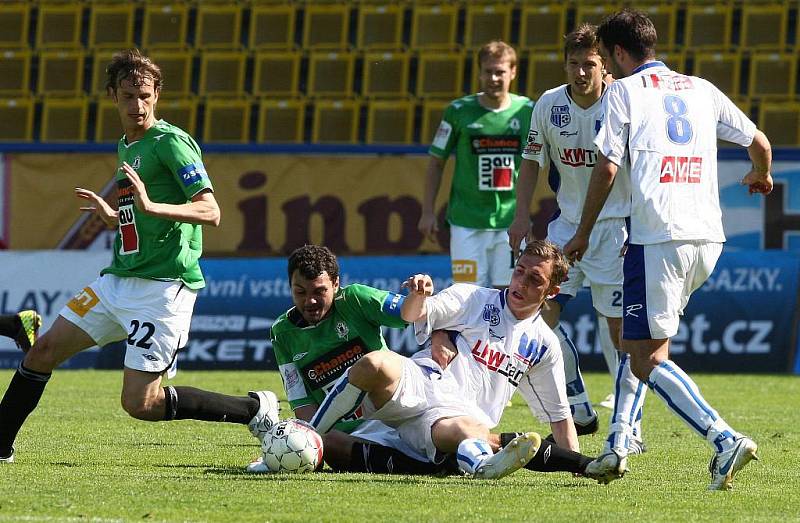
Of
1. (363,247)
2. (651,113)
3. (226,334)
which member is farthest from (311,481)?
(363,247)

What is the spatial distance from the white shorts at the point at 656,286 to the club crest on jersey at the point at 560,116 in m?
1.93

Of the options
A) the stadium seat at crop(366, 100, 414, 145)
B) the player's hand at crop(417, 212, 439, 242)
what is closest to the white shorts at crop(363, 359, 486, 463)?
the player's hand at crop(417, 212, 439, 242)

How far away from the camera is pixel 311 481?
5.63 metres

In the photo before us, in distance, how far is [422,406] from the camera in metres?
5.87

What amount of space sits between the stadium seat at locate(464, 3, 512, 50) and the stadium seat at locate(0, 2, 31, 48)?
19.8 ft

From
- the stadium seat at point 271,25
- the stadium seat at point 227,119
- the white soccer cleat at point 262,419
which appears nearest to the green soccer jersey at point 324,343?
the white soccer cleat at point 262,419

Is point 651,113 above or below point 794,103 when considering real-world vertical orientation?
below

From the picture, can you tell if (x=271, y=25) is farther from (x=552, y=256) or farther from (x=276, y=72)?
(x=552, y=256)

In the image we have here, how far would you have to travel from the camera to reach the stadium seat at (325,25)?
18266 mm

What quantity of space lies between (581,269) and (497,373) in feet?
5.45

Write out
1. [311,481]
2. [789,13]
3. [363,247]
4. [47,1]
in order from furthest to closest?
[47,1] → [789,13] → [363,247] → [311,481]

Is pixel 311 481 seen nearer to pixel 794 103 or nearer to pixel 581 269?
pixel 581 269

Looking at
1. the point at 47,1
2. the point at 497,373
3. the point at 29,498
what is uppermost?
the point at 47,1

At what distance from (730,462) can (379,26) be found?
13.6 m
